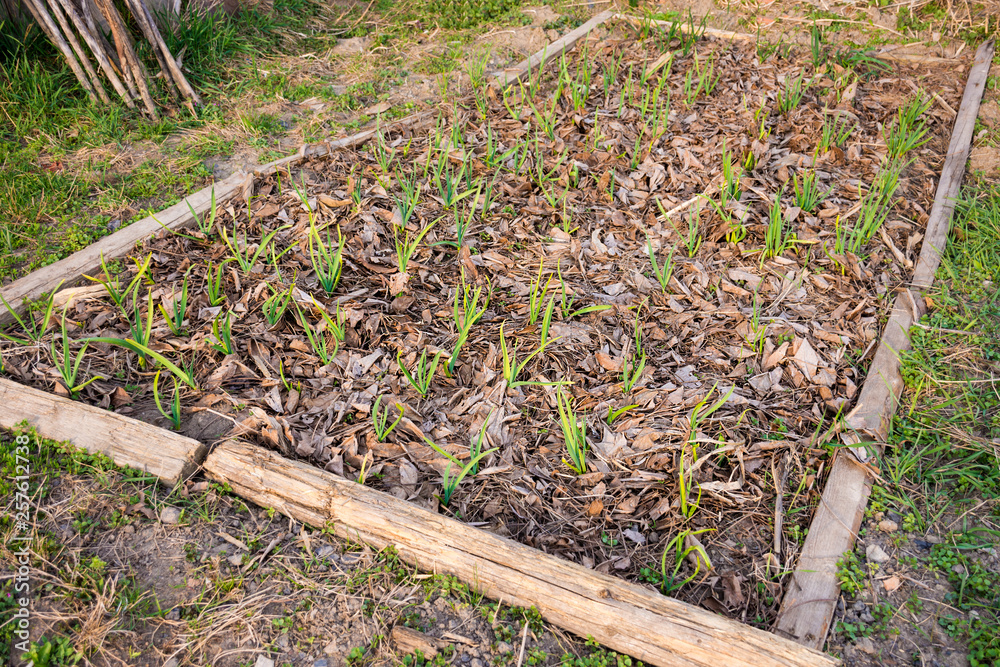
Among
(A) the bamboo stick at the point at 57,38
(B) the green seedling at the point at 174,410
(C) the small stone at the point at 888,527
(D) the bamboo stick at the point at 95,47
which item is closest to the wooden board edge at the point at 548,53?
(D) the bamboo stick at the point at 95,47

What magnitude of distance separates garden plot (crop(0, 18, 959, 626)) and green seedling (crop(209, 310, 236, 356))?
2cm

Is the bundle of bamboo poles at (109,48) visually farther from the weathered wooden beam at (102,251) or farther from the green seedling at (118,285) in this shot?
the green seedling at (118,285)

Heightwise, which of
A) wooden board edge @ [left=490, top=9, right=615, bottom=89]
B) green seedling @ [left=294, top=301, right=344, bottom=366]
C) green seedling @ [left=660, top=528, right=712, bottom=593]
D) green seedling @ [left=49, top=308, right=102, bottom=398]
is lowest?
green seedling @ [left=660, top=528, right=712, bottom=593]

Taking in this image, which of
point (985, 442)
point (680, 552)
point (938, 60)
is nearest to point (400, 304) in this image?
point (680, 552)

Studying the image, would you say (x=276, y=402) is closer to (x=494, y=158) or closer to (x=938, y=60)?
(x=494, y=158)

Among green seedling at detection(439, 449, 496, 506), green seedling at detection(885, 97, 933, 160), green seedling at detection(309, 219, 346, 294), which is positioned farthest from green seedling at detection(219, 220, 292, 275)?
green seedling at detection(885, 97, 933, 160)

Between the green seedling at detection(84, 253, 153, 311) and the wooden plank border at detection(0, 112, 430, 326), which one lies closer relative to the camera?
the green seedling at detection(84, 253, 153, 311)

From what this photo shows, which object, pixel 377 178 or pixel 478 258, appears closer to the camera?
pixel 478 258

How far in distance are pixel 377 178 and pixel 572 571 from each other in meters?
2.45

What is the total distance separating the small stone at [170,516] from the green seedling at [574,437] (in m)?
1.34

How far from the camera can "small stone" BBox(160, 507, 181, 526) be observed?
2.05 meters

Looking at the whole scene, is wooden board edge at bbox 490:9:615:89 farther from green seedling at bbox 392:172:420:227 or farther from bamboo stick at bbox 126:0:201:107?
bamboo stick at bbox 126:0:201:107

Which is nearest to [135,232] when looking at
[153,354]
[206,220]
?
[206,220]

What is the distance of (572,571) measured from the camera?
1845 mm
